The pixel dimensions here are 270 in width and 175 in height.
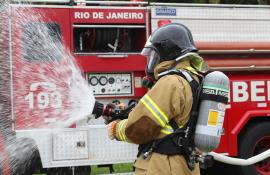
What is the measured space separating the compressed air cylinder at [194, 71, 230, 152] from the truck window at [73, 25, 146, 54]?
346 cm

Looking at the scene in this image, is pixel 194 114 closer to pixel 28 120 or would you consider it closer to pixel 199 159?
pixel 199 159

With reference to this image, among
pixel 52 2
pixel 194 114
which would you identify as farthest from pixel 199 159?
pixel 52 2

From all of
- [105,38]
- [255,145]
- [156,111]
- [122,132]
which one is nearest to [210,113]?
[156,111]

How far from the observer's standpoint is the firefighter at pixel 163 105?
3260mm

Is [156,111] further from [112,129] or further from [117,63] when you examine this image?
[117,63]

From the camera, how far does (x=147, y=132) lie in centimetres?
328

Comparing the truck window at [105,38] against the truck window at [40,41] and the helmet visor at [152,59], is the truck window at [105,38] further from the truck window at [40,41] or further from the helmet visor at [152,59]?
the helmet visor at [152,59]

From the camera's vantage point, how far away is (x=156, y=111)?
3232mm

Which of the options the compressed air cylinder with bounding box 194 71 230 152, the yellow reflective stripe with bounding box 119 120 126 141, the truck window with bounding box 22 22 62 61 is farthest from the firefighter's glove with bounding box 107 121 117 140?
the truck window with bounding box 22 22 62 61

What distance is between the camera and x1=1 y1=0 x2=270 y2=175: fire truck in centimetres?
636

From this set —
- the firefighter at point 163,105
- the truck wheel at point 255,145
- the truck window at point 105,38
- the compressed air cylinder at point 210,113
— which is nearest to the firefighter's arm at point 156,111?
the firefighter at point 163,105

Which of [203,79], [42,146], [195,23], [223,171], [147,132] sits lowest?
[223,171]

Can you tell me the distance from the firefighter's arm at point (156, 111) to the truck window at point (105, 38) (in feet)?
11.6

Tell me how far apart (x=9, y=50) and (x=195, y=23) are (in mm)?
2452
